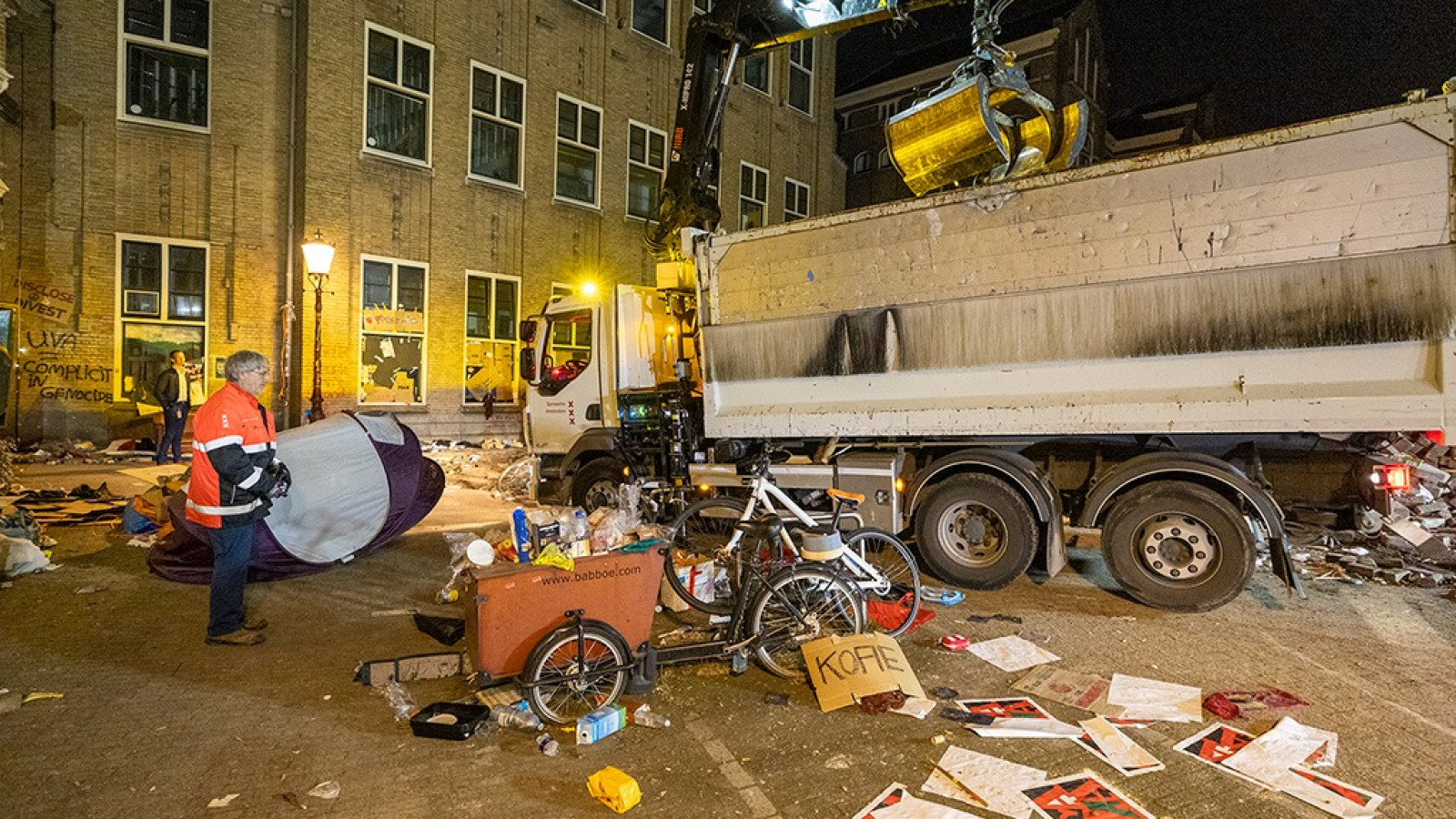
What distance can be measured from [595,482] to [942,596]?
3876 mm

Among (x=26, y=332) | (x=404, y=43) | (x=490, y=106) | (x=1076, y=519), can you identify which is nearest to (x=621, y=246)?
(x=490, y=106)

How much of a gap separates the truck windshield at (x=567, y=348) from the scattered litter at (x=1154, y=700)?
5.85 metres

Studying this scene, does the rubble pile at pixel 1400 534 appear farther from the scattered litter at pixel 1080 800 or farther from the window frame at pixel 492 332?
the window frame at pixel 492 332

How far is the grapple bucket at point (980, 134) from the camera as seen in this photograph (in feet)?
20.4

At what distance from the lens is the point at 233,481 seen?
4.25 m

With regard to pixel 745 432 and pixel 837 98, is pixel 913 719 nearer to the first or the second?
pixel 745 432

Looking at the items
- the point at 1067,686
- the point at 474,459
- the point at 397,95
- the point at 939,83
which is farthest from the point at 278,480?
the point at 939,83

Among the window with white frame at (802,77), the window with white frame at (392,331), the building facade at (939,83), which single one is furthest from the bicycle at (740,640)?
the building facade at (939,83)

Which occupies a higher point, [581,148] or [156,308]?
[581,148]

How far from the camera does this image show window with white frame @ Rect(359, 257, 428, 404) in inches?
522

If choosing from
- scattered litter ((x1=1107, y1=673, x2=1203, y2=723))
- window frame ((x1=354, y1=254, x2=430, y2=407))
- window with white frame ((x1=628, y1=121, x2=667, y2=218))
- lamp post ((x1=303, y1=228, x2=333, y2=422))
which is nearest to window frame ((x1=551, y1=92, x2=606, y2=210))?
window with white frame ((x1=628, y1=121, x2=667, y2=218))

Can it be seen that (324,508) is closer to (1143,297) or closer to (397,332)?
(1143,297)

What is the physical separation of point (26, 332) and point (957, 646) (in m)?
14.4

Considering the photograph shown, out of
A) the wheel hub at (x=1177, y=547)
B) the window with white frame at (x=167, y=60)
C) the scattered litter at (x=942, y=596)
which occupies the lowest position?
the scattered litter at (x=942, y=596)
